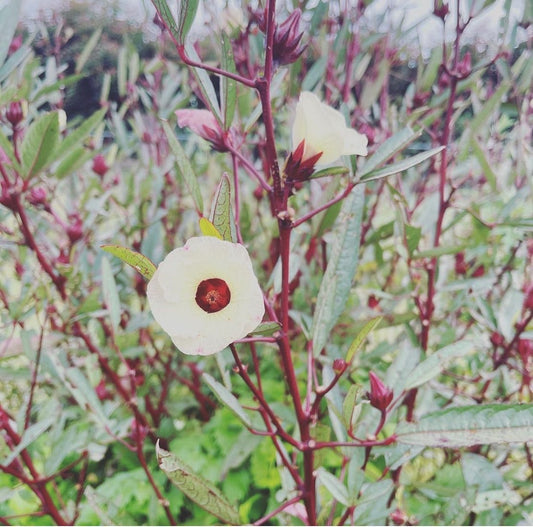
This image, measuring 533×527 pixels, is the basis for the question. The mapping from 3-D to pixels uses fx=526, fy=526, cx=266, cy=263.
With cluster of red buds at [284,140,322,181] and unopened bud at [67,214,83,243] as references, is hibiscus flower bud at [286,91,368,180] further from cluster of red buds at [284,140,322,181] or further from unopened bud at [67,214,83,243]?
unopened bud at [67,214,83,243]

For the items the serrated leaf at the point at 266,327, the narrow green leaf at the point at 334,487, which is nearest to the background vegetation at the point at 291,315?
the narrow green leaf at the point at 334,487

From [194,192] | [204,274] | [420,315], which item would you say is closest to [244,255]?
[204,274]

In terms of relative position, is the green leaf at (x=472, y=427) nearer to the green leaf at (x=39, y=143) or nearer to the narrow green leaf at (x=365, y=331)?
the narrow green leaf at (x=365, y=331)

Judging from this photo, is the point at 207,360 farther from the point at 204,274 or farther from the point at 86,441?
the point at 204,274

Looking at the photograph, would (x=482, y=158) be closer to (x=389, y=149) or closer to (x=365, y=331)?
(x=389, y=149)

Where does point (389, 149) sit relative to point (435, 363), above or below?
above

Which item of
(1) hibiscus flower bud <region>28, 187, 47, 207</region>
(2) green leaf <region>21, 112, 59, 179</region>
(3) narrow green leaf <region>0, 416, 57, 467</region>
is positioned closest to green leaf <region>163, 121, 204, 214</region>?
(2) green leaf <region>21, 112, 59, 179</region>

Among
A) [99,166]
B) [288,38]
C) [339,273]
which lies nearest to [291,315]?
[339,273]

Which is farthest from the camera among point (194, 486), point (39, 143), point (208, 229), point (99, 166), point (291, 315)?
point (99, 166)
